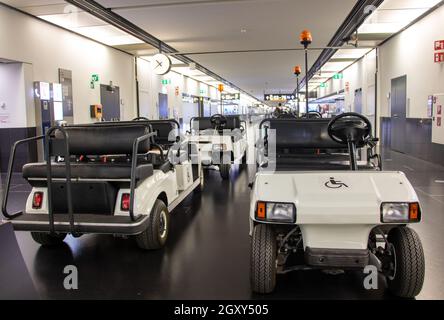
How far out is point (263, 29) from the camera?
9.61 meters

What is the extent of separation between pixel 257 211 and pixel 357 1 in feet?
21.4

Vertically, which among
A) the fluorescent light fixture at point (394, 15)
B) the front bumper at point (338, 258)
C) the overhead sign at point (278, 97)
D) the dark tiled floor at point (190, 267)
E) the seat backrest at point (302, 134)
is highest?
the fluorescent light fixture at point (394, 15)

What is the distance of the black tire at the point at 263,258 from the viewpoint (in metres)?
2.49

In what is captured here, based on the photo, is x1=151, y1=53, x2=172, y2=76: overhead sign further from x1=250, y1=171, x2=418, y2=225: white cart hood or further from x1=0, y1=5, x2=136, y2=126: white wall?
x1=250, y1=171, x2=418, y2=225: white cart hood

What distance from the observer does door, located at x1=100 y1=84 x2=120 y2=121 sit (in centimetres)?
1097

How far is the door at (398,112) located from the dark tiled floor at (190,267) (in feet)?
20.5

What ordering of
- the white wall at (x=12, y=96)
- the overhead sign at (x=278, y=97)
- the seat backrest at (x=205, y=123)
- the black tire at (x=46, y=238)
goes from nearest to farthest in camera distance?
the black tire at (x=46, y=238)
the white wall at (x=12, y=96)
the seat backrest at (x=205, y=123)
the overhead sign at (x=278, y=97)

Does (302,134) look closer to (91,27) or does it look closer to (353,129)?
(353,129)

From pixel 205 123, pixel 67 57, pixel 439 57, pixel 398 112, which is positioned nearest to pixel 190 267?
pixel 205 123

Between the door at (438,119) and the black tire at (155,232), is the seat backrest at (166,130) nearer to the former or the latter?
the black tire at (155,232)

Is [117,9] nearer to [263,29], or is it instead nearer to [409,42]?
[263,29]

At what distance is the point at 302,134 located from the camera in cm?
400

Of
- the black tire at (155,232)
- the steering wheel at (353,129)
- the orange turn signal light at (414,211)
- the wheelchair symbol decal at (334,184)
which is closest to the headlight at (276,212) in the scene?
the wheelchair symbol decal at (334,184)
